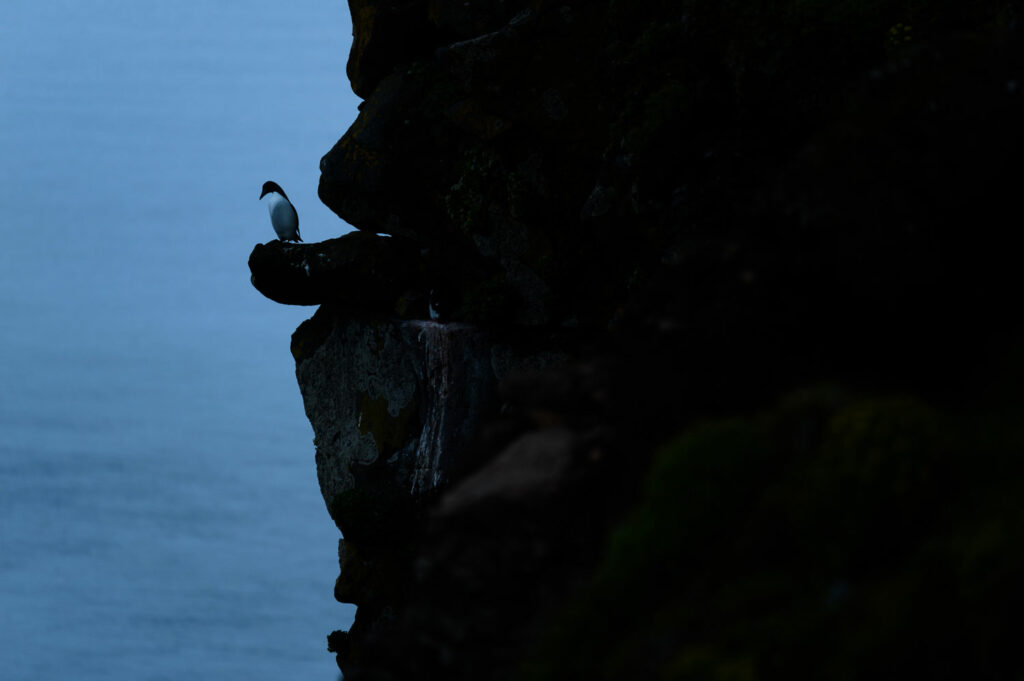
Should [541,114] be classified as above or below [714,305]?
above

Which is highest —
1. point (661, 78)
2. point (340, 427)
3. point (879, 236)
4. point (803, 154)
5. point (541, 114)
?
point (541, 114)

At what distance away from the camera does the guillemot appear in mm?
24688

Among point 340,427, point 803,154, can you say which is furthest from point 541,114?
point 803,154

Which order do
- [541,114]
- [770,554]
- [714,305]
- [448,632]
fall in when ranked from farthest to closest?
[541,114], [714,305], [448,632], [770,554]

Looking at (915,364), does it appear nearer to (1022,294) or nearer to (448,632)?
(1022,294)

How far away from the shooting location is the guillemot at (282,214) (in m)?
24.7

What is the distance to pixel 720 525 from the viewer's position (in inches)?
208

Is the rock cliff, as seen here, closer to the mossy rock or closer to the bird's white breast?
the mossy rock

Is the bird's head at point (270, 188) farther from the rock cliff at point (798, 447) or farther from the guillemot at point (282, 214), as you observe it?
the rock cliff at point (798, 447)

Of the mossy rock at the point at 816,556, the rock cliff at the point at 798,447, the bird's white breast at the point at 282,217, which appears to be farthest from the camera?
the bird's white breast at the point at 282,217

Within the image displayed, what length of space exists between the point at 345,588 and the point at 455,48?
12.7 meters

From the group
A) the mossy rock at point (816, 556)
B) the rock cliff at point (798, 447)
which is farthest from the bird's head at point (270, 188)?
the mossy rock at point (816, 556)

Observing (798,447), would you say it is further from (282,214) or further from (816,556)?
(282,214)

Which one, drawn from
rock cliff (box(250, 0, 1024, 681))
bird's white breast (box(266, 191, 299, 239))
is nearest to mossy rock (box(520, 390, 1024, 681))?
rock cliff (box(250, 0, 1024, 681))
